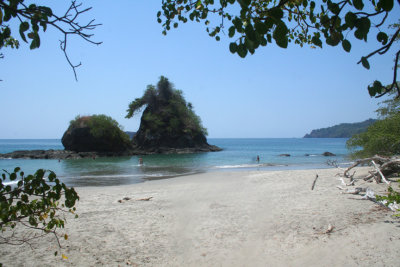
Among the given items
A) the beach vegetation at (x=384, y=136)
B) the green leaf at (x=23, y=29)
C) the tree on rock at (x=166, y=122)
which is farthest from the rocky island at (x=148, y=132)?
the green leaf at (x=23, y=29)

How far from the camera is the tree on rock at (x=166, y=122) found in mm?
61375

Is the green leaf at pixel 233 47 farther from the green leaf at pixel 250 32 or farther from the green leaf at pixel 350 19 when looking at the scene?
A: the green leaf at pixel 350 19

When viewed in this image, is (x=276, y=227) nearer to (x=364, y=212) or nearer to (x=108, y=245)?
(x=364, y=212)

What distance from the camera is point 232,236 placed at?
663 centimetres

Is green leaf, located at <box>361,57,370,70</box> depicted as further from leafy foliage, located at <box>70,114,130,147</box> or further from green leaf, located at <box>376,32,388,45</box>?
→ leafy foliage, located at <box>70,114,130,147</box>

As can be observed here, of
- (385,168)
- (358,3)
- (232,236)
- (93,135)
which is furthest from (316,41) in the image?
(93,135)

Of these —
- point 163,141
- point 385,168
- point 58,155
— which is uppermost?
point 163,141

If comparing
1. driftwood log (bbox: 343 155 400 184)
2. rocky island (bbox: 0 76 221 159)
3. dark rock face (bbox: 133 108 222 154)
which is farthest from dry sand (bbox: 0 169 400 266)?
dark rock face (bbox: 133 108 222 154)

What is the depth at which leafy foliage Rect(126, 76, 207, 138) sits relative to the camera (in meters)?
62.4

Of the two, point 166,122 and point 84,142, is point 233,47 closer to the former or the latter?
point 84,142

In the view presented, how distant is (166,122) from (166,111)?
2.45 m

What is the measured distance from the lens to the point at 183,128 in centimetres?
6412

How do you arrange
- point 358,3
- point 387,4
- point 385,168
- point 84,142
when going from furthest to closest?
point 84,142
point 385,168
point 358,3
point 387,4

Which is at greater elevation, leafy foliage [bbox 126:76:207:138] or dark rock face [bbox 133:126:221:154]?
leafy foliage [bbox 126:76:207:138]
